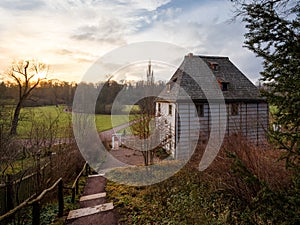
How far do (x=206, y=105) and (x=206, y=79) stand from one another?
7.04ft

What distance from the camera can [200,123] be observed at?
12.6 m

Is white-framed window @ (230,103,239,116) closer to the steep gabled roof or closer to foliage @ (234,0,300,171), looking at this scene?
the steep gabled roof

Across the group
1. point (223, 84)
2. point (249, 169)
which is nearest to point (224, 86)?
point (223, 84)

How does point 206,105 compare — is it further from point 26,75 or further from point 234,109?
point 26,75

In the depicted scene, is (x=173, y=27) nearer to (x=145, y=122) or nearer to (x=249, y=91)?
(x=145, y=122)

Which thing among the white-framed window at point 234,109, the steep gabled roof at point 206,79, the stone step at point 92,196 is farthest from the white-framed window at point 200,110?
the stone step at point 92,196

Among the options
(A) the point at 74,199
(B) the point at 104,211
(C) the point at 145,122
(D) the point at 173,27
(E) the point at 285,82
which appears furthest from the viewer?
(D) the point at 173,27

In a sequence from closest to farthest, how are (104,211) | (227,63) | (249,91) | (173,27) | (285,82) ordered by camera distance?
(285,82) < (104,211) < (173,27) < (249,91) < (227,63)

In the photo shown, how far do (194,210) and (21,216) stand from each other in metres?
4.06

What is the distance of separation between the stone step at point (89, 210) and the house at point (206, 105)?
21.4ft

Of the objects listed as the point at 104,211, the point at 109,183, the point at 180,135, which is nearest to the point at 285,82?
the point at 104,211

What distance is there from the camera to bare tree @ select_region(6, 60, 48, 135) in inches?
714

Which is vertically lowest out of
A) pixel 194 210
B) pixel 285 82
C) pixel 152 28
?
pixel 194 210

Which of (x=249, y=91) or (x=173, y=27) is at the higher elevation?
(x=173, y=27)
